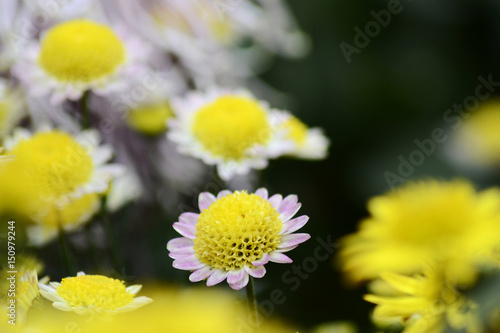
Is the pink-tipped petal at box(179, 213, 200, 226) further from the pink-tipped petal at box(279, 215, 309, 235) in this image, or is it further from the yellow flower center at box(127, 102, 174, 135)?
the yellow flower center at box(127, 102, 174, 135)

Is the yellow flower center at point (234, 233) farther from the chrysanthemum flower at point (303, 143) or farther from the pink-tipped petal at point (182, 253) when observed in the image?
the chrysanthemum flower at point (303, 143)

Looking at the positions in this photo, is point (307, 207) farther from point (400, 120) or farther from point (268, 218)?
point (268, 218)

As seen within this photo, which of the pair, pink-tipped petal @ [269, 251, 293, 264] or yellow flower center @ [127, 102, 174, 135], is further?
yellow flower center @ [127, 102, 174, 135]

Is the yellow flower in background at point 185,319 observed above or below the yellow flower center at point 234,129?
below

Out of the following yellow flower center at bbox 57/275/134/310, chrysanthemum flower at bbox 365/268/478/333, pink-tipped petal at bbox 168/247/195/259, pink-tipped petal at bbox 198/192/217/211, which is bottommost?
chrysanthemum flower at bbox 365/268/478/333

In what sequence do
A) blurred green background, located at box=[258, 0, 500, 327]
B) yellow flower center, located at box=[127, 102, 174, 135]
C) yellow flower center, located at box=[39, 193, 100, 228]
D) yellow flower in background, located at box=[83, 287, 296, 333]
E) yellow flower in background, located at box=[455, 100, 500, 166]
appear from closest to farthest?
1. yellow flower in background, located at box=[83, 287, 296, 333]
2. yellow flower center, located at box=[39, 193, 100, 228]
3. yellow flower center, located at box=[127, 102, 174, 135]
4. yellow flower in background, located at box=[455, 100, 500, 166]
5. blurred green background, located at box=[258, 0, 500, 327]

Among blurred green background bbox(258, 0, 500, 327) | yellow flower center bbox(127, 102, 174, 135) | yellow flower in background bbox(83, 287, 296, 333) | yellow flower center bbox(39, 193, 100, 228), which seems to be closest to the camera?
yellow flower in background bbox(83, 287, 296, 333)
